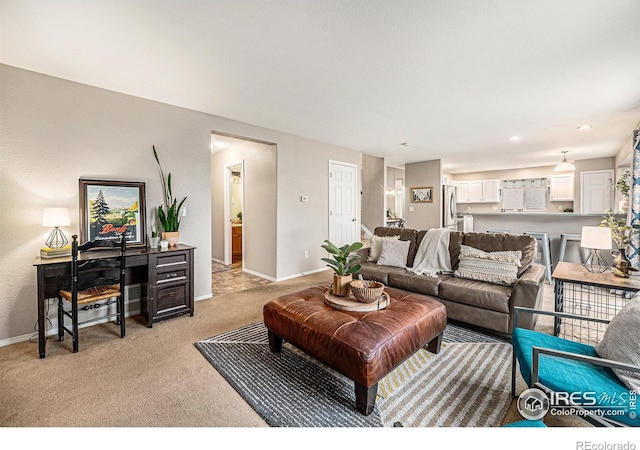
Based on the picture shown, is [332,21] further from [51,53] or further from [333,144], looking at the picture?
[333,144]

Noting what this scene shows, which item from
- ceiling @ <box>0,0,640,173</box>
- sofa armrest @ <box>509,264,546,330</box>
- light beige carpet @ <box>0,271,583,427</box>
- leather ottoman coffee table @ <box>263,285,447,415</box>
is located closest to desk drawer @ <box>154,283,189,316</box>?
light beige carpet @ <box>0,271,583,427</box>

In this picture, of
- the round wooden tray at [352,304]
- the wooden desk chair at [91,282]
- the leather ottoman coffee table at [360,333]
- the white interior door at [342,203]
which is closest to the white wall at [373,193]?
the white interior door at [342,203]

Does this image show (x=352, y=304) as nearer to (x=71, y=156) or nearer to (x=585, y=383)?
(x=585, y=383)

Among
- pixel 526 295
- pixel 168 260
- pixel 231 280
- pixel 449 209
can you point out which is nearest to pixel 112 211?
pixel 168 260

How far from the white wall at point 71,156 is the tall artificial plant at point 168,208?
7 centimetres

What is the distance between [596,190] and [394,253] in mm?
6946

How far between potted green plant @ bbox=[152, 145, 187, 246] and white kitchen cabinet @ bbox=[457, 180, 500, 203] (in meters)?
9.32

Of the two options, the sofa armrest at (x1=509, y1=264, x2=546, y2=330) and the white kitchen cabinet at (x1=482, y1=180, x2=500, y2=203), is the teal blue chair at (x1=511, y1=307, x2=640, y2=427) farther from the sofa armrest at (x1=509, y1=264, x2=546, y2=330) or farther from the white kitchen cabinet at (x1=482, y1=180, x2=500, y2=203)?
the white kitchen cabinet at (x1=482, y1=180, x2=500, y2=203)

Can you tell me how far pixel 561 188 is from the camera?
7.87 meters

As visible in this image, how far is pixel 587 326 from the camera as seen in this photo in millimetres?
2932

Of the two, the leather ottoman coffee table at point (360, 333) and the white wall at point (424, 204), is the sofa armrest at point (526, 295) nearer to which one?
the leather ottoman coffee table at point (360, 333)

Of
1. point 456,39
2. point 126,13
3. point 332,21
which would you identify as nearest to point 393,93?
point 456,39

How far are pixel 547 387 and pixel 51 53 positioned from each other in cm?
412

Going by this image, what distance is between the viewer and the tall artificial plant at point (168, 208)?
10.9 feet
